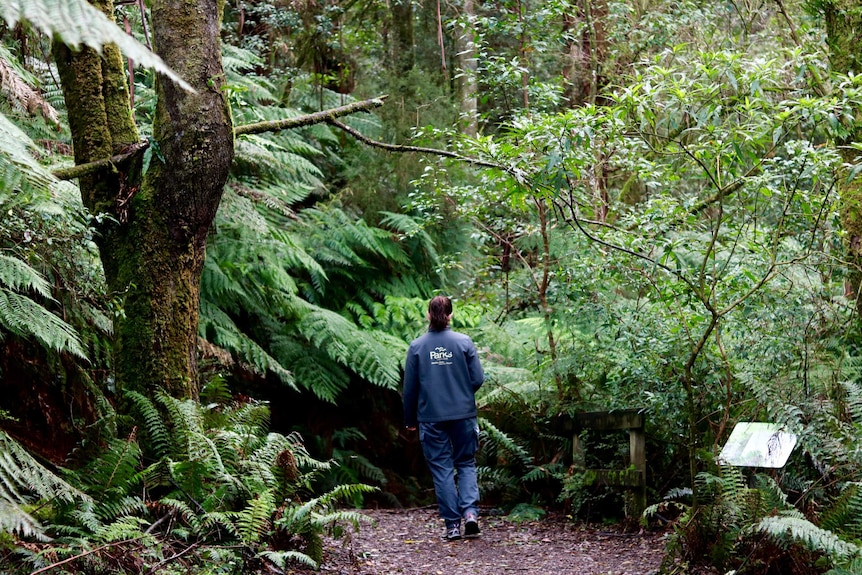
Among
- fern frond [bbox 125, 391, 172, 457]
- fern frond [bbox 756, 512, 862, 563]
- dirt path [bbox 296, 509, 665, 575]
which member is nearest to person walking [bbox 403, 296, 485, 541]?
dirt path [bbox 296, 509, 665, 575]


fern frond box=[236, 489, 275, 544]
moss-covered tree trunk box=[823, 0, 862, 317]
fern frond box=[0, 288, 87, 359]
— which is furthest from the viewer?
moss-covered tree trunk box=[823, 0, 862, 317]

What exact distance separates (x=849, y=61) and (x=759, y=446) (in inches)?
107

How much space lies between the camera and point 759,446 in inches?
197

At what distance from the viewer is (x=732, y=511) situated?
4.68 meters

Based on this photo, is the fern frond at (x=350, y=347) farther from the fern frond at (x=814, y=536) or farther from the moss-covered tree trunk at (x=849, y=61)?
the fern frond at (x=814, y=536)

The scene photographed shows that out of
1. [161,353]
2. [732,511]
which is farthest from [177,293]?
[732,511]

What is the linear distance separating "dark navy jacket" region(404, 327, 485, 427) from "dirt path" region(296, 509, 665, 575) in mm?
984

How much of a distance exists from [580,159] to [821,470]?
2539mm

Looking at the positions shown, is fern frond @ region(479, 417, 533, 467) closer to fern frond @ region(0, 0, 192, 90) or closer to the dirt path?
the dirt path

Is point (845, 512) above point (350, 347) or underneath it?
underneath

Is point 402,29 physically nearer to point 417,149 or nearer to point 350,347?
point 350,347

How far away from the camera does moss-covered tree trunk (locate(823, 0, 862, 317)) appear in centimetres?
541

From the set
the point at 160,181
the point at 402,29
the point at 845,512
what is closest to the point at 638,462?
the point at 845,512

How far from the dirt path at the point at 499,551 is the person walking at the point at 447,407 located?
0.29 metres
